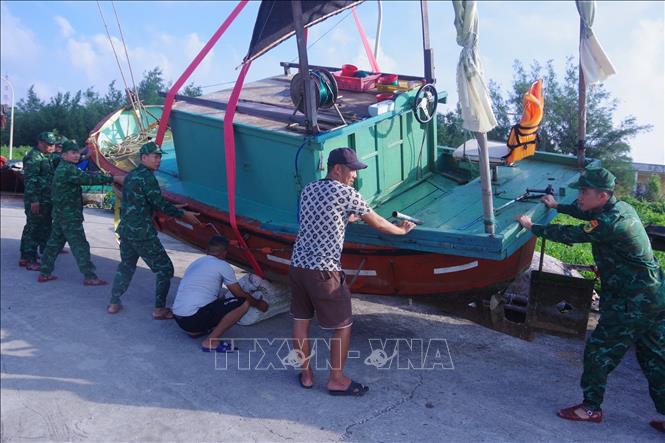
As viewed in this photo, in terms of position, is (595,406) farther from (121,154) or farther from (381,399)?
(121,154)

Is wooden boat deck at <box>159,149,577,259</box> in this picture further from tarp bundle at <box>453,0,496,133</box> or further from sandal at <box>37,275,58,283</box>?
sandal at <box>37,275,58,283</box>

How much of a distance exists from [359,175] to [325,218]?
1.47 m

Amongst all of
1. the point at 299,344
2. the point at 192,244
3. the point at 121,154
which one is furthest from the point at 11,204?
the point at 299,344

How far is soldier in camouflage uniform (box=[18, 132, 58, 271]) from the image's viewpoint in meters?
7.03

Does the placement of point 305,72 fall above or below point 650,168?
above

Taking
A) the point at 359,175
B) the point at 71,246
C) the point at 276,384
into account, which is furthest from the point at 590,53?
the point at 71,246

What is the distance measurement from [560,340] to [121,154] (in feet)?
19.8

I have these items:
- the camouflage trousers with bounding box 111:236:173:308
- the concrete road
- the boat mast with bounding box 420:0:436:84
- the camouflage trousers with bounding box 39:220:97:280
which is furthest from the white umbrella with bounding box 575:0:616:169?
the camouflage trousers with bounding box 39:220:97:280

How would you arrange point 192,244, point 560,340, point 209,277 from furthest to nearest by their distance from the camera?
1. point 192,244
2. point 560,340
3. point 209,277

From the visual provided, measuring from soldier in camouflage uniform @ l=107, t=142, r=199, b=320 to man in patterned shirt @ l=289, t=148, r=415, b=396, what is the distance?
5.94 ft

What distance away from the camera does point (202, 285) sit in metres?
5.07

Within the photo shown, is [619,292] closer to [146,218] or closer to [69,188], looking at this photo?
[146,218]

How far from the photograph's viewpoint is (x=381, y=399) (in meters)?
4.42

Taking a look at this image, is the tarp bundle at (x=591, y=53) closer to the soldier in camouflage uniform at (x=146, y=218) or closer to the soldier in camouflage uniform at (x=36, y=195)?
the soldier in camouflage uniform at (x=146, y=218)
